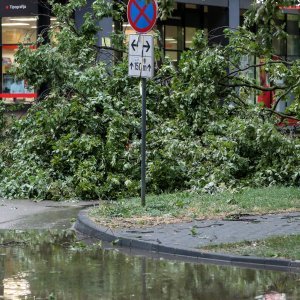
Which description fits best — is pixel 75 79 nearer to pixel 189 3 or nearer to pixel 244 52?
pixel 244 52

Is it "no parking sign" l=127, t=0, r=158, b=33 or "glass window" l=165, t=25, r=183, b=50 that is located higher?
"glass window" l=165, t=25, r=183, b=50

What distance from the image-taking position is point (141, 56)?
1233cm

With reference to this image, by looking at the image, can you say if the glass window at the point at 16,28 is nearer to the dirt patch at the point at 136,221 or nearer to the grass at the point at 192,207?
the grass at the point at 192,207

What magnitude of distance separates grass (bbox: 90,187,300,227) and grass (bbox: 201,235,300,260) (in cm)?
200

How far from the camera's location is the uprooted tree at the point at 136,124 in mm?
15594

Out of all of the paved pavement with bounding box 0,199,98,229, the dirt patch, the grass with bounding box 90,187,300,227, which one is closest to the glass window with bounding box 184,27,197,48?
the paved pavement with bounding box 0,199,98,229

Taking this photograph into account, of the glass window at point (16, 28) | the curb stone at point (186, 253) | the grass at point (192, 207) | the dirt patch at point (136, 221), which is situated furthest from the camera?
the glass window at point (16, 28)

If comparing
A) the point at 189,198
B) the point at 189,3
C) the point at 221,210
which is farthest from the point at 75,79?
the point at 189,3

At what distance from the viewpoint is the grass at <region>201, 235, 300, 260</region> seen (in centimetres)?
867

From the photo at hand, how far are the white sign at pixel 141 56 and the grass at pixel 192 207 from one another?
2149 millimetres

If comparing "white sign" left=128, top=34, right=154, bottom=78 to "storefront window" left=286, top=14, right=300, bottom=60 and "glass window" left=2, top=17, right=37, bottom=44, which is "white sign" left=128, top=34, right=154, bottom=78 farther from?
"storefront window" left=286, top=14, right=300, bottom=60

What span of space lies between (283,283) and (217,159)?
8.20 meters

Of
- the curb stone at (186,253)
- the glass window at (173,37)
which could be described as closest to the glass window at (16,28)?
the glass window at (173,37)

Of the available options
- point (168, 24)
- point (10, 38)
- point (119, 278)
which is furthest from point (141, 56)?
point (168, 24)
